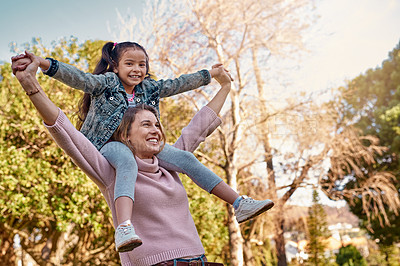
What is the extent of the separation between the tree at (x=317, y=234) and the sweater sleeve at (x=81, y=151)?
16.9 m

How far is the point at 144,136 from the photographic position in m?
1.91

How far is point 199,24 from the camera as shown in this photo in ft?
35.2

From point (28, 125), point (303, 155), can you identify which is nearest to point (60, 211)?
point (28, 125)

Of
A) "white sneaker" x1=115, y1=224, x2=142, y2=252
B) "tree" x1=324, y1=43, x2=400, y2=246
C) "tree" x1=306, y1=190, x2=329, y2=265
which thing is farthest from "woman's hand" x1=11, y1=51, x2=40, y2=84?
"tree" x1=306, y1=190, x2=329, y2=265

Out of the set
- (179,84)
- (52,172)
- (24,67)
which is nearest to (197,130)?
(179,84)

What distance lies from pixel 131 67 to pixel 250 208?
0.88 meters

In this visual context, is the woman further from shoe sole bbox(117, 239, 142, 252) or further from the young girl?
shoe sole bbox(117, 239, 142, 252)

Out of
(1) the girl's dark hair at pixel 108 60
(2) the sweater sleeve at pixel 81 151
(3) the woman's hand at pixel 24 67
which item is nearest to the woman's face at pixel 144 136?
(2) the sweater sleeve at pixel 81 151

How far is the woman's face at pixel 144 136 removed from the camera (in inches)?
74.9

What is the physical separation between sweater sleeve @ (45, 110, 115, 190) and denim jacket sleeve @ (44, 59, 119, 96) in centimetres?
17

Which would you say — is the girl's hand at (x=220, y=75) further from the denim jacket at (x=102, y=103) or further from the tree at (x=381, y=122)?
the tree at (x=381, y=122)

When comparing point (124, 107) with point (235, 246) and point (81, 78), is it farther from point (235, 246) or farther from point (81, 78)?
point (235, 246)

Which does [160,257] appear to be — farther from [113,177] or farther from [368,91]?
[368,91]

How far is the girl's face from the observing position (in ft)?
6.48
